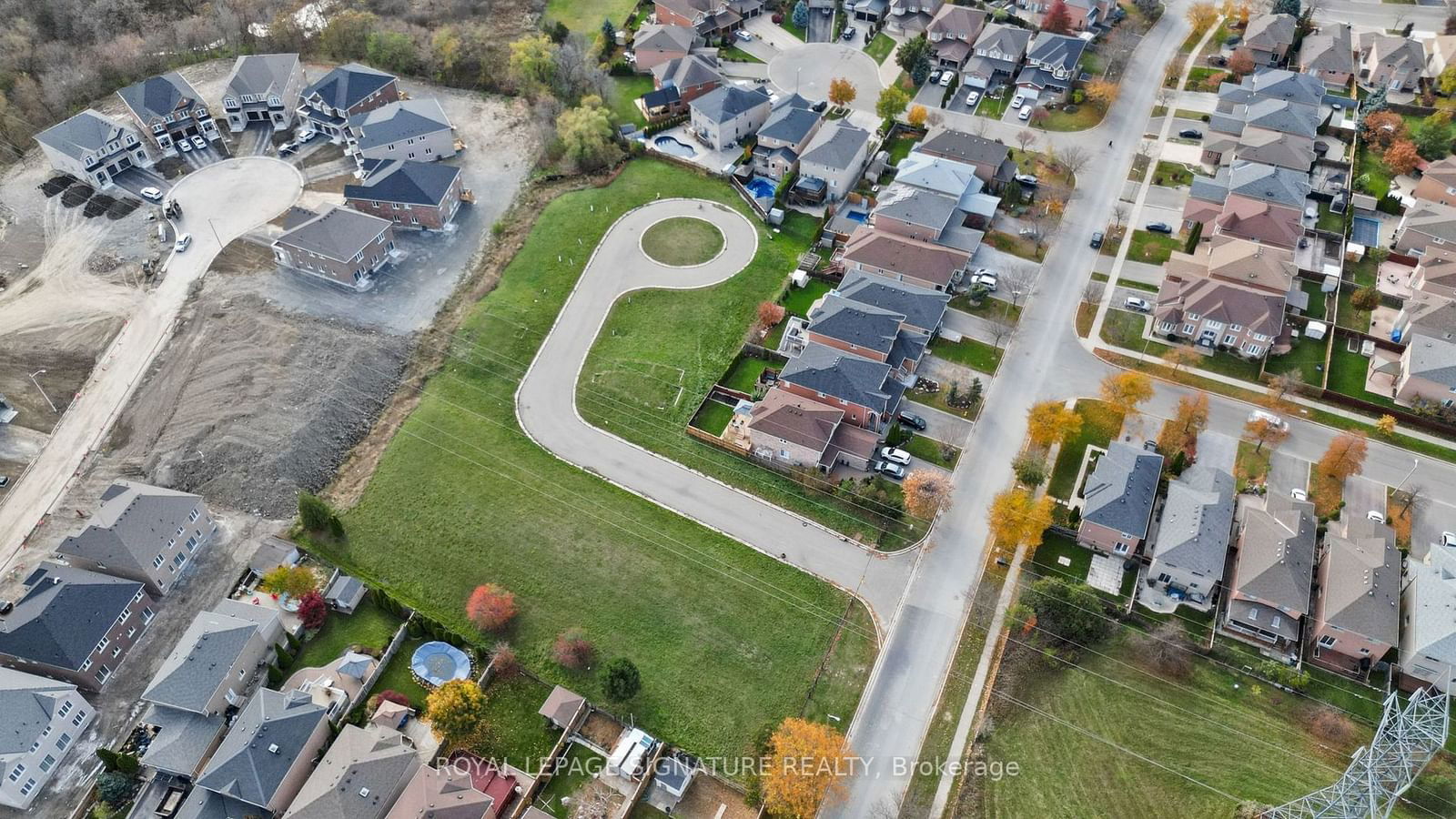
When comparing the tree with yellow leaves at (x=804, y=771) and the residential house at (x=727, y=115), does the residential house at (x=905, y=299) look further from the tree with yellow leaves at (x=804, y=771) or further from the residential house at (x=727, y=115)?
the tree with yellow leaves at (x=804, y=771)

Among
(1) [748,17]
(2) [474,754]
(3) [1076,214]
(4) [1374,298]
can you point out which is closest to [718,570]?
(2) [474,754]

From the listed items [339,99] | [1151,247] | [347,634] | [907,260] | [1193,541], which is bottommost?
[347,634]

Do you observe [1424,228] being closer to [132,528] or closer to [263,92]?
[132,528]

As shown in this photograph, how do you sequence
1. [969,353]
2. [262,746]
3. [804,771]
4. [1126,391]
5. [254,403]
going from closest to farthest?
[804,771]
[262,746]
[1126,391]
[254,403]
[969,353]

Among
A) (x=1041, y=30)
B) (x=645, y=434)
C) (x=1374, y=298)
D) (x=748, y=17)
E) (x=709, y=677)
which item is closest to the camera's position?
(x=709, y=677)

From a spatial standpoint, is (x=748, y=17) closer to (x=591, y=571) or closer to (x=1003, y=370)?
(x=1003, y=370)

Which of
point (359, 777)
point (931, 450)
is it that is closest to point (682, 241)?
point (931, 450)

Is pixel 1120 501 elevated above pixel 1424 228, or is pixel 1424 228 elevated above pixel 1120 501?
pixel 1424 228

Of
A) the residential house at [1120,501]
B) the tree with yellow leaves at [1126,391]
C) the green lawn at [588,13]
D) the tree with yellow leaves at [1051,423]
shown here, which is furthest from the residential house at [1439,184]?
the green lawn at [588,13]
